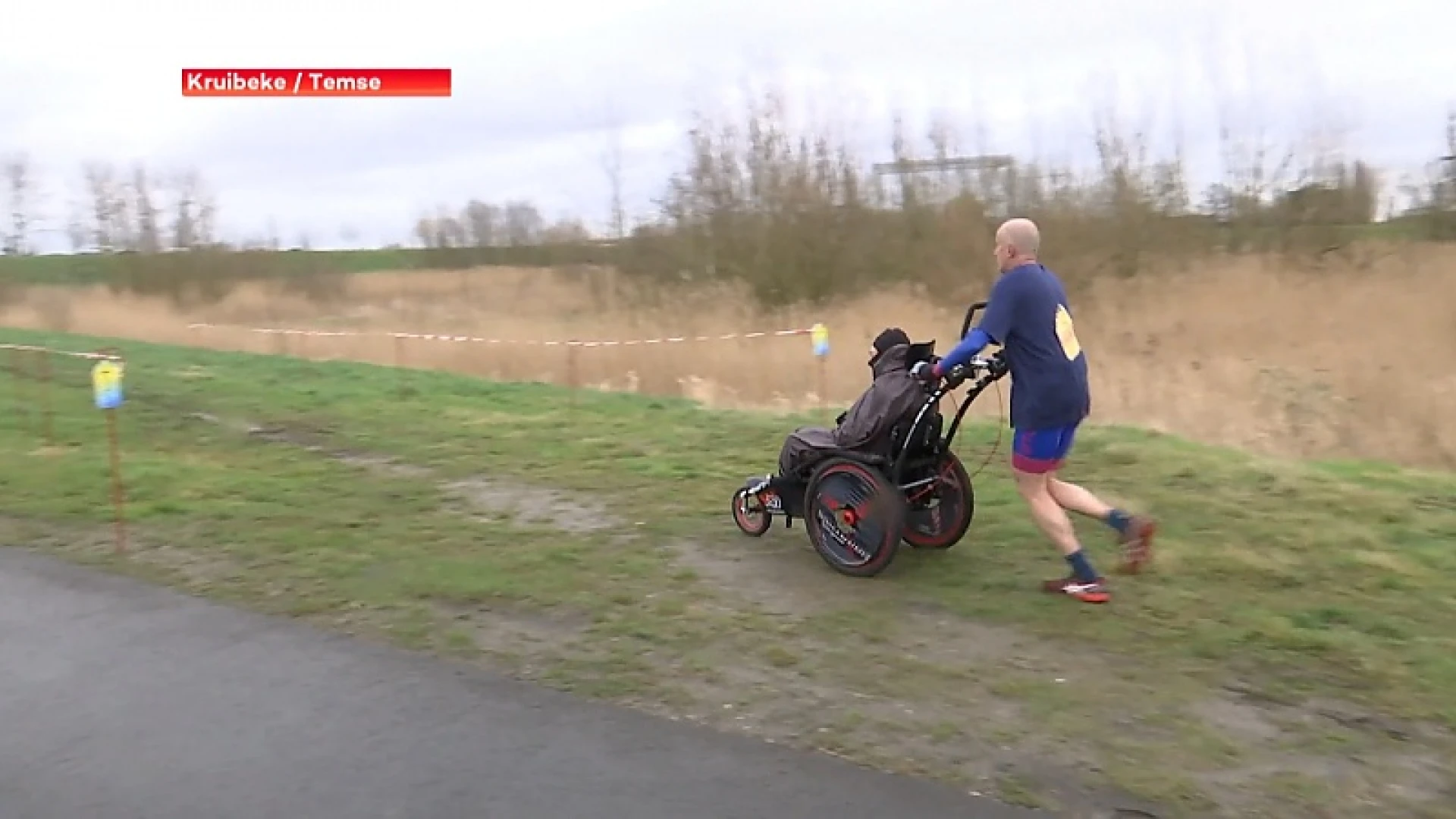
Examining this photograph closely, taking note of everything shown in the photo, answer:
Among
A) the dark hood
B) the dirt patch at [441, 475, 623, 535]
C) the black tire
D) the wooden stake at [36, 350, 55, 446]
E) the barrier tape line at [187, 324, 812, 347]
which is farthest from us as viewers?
the barrier tape line at [187, 324, 812, 347]

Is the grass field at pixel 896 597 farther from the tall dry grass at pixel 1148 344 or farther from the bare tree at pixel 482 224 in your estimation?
the bare tree at pixel 482 224

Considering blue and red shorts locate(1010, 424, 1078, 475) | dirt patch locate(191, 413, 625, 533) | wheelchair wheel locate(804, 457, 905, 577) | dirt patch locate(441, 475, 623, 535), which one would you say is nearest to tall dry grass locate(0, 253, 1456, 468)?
dirt patch locate(191, 413, 625, 533)

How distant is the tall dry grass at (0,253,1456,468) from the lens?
1387cm

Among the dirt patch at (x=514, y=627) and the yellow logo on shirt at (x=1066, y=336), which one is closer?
the dirt patch at (x=514, y=627)

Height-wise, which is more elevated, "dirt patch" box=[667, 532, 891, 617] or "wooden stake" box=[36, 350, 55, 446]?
"wooden stake" box=[36, 350, 55, 446]

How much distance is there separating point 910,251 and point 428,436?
55.0ft

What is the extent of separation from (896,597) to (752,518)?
1.42 meters

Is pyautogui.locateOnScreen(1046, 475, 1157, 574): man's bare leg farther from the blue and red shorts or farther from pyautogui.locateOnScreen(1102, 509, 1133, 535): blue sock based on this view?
the blue and red shorts

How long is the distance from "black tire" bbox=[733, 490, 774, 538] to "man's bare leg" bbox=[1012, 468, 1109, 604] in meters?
1.73

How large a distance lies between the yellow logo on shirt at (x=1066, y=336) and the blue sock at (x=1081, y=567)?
940 mm

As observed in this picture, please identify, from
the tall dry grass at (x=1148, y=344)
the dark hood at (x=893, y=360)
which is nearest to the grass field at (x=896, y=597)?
the dark hood at (x=893, y=360)

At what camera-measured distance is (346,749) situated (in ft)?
14.6

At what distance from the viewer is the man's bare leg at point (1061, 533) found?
6.00m

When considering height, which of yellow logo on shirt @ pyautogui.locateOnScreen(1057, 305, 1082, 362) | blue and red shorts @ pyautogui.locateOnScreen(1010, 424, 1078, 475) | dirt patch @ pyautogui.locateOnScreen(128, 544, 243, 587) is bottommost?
dirt patch @ pyautogui.locateOnScreen(128, 544, 243, 587)
